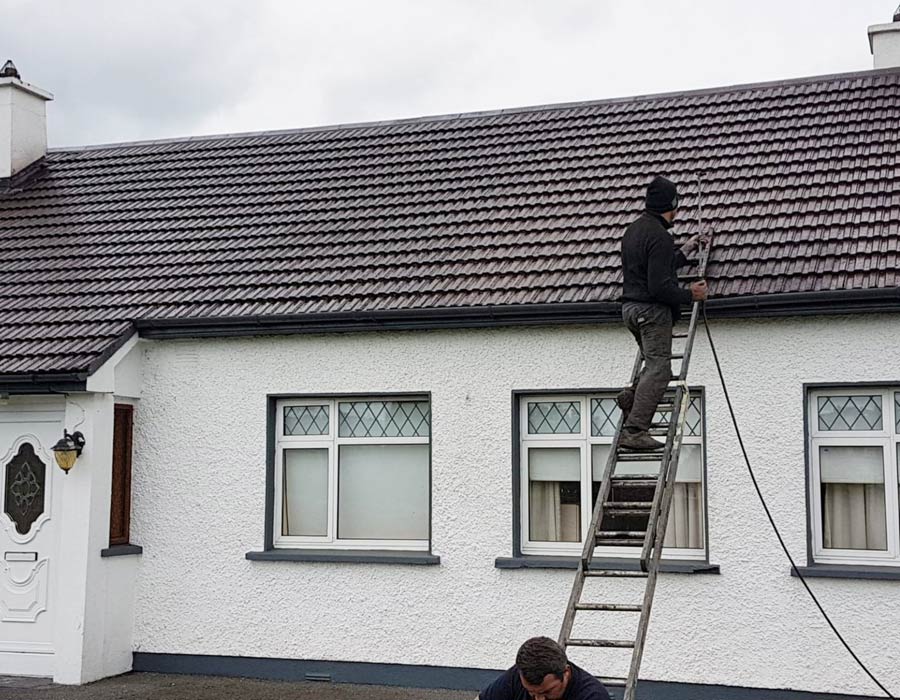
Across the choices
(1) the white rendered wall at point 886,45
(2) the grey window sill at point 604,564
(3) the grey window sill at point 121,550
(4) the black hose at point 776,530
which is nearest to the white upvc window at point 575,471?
(2) the grey window sill at point 604,564

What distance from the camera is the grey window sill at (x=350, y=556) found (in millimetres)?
10367

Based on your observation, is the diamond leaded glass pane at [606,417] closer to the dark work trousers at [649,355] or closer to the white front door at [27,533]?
the dark work trousers at [649,355]

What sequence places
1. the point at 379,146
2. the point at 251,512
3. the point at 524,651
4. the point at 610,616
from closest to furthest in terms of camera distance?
the point at 524,651 < the point at 610,616 < the point at 251,512 < the point at 379,146

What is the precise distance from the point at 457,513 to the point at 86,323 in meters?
3.93

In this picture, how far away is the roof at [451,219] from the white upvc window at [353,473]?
83 centimetres

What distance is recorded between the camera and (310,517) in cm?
1112

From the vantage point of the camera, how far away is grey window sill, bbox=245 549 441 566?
34.0 feet

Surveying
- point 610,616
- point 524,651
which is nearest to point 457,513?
point 610,616

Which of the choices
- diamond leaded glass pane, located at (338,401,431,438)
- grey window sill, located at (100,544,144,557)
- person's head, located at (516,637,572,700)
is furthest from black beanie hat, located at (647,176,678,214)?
grey window sill, located at (100,544,144,557)

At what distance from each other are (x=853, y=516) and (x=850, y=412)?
806mm

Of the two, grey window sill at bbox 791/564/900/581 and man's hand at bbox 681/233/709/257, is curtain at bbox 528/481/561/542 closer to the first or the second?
grey window sill at bbox 791/564/900/581

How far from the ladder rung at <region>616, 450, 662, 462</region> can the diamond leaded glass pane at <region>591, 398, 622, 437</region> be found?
175 cm

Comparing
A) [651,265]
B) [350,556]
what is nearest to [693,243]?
[651,265]

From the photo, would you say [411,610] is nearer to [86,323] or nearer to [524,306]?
[524,306]
